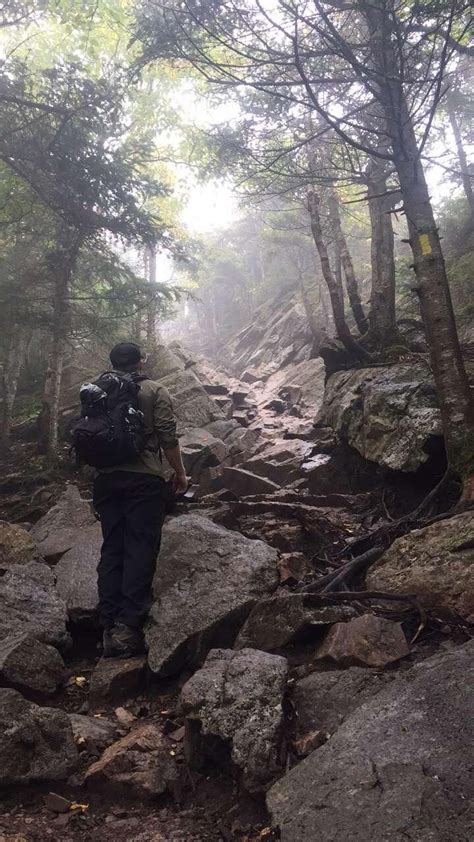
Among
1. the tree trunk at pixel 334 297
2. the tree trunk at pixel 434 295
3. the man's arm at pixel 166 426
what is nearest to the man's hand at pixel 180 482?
the man's arm at pixel 166 426

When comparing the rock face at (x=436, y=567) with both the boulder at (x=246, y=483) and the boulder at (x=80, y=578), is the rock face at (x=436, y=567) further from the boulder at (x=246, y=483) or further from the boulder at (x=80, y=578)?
the boulder at (x=246, y=483)

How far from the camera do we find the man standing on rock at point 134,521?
4.14m

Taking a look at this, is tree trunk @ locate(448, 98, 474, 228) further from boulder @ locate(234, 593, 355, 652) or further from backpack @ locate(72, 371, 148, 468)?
boulder @ locate(234, 593, 355, 652)

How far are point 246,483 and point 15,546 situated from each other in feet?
13.2

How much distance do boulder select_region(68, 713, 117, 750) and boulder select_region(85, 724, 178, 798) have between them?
17 centimetres

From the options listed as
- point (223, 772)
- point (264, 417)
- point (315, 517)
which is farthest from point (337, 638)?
point (264, 417)

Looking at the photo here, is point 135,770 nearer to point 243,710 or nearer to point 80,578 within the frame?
point 243,710

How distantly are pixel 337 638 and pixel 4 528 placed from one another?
4201mm

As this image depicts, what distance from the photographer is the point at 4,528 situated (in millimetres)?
5832

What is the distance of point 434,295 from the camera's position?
5.64 meters

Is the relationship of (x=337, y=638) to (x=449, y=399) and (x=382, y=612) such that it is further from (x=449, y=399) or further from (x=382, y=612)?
(x=449, y=399)

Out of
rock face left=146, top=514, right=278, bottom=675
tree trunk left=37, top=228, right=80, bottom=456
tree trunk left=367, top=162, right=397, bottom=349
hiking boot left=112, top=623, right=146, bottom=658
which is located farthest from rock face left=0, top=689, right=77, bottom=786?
tree trunk left=367, top=162, right=397, bottom=349

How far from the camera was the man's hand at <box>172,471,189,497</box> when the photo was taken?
494 centimetres

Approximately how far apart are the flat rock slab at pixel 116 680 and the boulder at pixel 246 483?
473 centimetres
